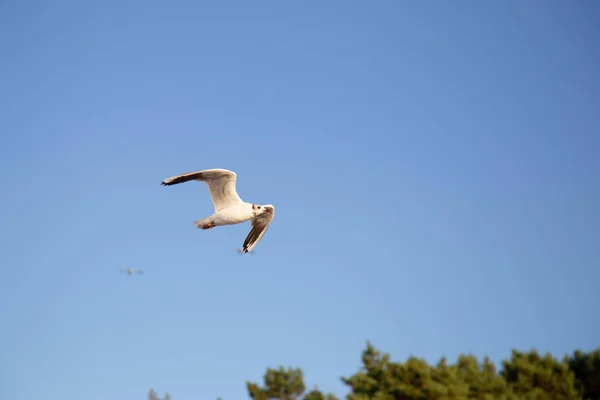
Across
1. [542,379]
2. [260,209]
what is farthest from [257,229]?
[542,379]

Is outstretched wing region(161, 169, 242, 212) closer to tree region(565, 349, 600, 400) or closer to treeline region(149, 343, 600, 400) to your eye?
treeline region(149, 343, 600, 400)

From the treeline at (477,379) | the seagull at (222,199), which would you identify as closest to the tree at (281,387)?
the treeline at (477,379)

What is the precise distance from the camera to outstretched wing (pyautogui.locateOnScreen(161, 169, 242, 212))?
2966 centimetres

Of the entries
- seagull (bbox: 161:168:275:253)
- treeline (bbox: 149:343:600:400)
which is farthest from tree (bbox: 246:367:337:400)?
seagull (bbox: 161:168:275:253)

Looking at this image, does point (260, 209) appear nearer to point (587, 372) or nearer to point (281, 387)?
point (281, 387)

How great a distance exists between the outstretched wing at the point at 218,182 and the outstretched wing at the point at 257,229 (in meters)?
2.18

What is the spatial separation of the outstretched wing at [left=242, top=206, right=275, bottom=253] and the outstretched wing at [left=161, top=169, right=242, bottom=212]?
2.18m

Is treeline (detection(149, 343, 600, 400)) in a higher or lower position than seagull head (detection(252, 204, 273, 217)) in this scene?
lower

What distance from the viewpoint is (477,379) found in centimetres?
2878

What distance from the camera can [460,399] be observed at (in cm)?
2595

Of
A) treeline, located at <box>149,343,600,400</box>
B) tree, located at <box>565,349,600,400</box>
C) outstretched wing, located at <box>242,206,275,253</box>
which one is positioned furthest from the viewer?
outstretched wing, located at <box>242,206,275,253</box>

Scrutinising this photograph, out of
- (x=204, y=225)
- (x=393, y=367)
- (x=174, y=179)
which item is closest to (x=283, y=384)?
(x=393, y=367)

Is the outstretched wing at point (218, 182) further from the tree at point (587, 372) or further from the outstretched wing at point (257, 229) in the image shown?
the tree at point (587, 372)

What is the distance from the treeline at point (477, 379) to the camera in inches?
1064
